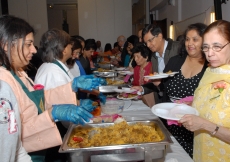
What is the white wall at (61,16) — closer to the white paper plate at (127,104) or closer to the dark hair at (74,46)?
the dark hair at (74,46)

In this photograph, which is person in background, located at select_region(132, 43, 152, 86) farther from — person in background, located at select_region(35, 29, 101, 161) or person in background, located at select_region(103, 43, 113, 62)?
person in background, located at select_region(103, 43, 113, 62)

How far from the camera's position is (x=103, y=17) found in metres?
6.71

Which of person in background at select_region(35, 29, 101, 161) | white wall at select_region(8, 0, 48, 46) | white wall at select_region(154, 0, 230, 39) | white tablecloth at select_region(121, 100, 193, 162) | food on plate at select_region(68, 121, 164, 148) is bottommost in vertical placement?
white tablecloth at select_region(121, 100, 193, 162)

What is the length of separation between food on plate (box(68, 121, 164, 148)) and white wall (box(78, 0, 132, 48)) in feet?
18.9

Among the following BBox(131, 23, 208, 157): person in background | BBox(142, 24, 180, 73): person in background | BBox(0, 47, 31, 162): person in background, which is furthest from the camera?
BBox(142, 24, 180, 73): person in background

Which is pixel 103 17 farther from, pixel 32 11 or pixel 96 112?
pixel 96 112

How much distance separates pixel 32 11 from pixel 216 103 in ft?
21.8

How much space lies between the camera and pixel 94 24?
671 cm

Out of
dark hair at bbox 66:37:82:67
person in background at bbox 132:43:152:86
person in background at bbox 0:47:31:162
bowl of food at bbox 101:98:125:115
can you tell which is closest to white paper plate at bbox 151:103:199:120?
bowl of food at bbox 101:98:125:115

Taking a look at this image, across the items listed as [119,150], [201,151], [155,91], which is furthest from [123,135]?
[155,91]

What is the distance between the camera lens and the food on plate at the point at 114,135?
1043mm

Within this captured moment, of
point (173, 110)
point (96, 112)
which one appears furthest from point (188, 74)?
point (96, 112)

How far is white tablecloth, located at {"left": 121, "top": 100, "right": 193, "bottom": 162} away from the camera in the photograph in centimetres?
103

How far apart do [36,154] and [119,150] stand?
429mm
